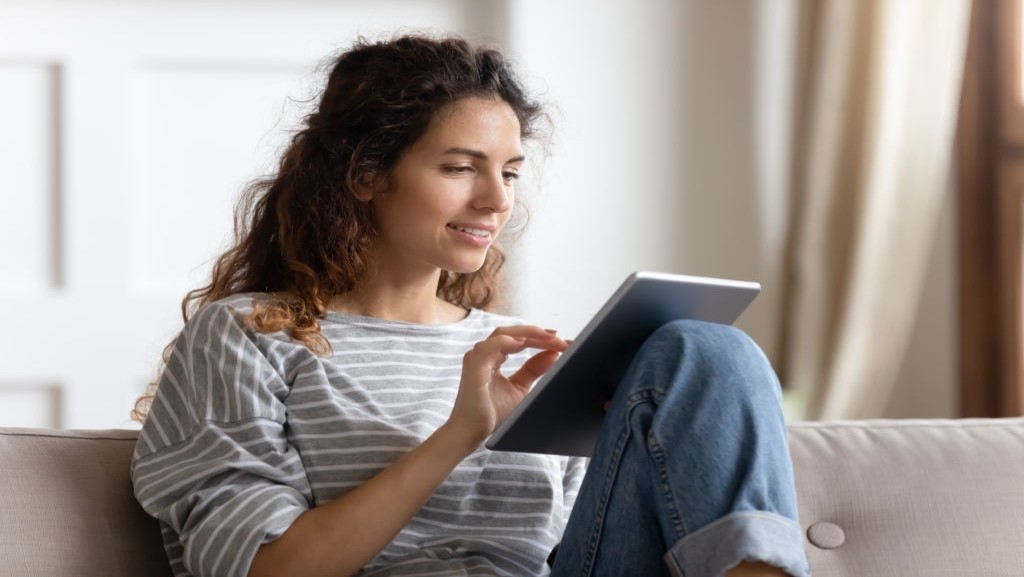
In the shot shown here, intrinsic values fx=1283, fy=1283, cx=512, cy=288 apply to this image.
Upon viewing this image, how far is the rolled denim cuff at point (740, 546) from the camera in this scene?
105cm

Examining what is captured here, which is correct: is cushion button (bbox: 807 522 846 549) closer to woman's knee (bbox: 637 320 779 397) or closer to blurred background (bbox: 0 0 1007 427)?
woman's knee (bbox: 637 320 779 397)

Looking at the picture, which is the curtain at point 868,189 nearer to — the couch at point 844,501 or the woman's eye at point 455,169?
the couch at point 844,501

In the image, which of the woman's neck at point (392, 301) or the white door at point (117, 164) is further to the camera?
the white door at point (117, 164)

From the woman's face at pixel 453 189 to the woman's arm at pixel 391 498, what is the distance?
24 centimetres

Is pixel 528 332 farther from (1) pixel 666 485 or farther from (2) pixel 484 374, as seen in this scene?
(1) pixel 666 485

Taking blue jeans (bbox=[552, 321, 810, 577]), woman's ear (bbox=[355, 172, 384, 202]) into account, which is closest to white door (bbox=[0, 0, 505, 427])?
woman's ear (bbox=[355, 172, 384, 202])

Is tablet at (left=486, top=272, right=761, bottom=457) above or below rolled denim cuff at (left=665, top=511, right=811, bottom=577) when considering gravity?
above

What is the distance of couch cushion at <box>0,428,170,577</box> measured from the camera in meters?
1.32

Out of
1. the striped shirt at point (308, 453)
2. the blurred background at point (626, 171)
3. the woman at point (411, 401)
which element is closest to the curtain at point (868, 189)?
the blurred background at point (626, 171)

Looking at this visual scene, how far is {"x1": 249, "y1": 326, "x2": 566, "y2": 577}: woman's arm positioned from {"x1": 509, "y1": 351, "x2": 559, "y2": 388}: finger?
96 mm

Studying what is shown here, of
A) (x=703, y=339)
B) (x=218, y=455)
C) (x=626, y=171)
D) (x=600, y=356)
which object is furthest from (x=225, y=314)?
(x=626, y=171)

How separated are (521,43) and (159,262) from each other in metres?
0.92

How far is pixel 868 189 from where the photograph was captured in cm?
276

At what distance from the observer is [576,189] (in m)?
2.88
